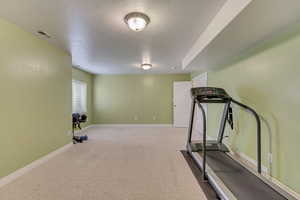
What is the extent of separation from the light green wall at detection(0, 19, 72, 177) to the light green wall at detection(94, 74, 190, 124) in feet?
10.7

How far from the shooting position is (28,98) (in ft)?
8.85

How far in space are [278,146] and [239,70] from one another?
1.51 meters

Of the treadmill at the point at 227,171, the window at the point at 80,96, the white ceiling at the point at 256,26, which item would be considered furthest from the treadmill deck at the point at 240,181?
the window at the point at 80,96

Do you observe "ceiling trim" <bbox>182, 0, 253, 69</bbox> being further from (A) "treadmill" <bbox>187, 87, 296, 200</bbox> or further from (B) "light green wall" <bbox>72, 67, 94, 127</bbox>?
(B) "light green wall" <bbox>72, 67, 94, 127</bbox>

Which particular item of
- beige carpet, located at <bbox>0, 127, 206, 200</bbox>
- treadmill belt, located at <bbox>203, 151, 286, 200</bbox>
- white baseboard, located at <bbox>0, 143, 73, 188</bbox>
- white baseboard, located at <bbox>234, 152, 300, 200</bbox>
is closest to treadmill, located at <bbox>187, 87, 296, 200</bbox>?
treadmill belt, located at <bbox>203, 151, 286, 200</bbox>

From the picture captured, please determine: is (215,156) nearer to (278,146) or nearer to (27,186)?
(278,146)

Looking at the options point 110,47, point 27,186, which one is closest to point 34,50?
point 110,47

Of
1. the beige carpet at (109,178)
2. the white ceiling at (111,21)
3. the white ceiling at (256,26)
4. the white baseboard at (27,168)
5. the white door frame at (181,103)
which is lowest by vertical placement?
the beige carpet at (109,178)

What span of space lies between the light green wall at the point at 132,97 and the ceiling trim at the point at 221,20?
3.99 metres

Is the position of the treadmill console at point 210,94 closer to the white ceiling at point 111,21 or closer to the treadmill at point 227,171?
the treadmill at point 227,171

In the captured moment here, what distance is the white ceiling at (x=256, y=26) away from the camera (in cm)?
150

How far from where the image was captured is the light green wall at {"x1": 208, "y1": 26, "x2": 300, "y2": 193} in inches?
74.5

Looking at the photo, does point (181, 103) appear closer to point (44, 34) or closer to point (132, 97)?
point (132, 97)

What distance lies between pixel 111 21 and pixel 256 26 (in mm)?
1855
